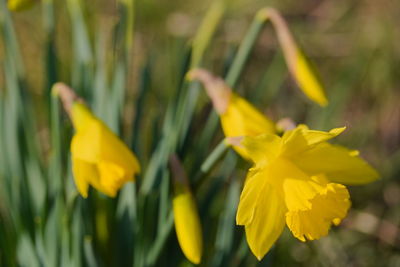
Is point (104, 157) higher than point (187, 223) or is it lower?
higher

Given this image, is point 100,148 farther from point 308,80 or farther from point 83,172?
point 308,80

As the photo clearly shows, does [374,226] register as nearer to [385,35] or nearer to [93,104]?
[385,35]

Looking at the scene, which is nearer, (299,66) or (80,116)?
(80,116)

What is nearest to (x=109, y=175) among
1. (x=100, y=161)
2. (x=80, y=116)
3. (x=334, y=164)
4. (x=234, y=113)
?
(x=100, y=161)

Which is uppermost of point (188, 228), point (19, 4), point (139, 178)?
point (19, 4)

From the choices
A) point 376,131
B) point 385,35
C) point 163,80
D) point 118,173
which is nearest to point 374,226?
point 376,131

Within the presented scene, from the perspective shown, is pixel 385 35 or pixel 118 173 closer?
pixel 118 173

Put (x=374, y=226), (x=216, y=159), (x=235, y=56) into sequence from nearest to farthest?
(x=216, y=159) < (x=235, y=56) < (x=374, y=226)

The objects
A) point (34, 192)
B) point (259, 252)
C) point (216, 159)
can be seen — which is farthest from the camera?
point (34, 192)
